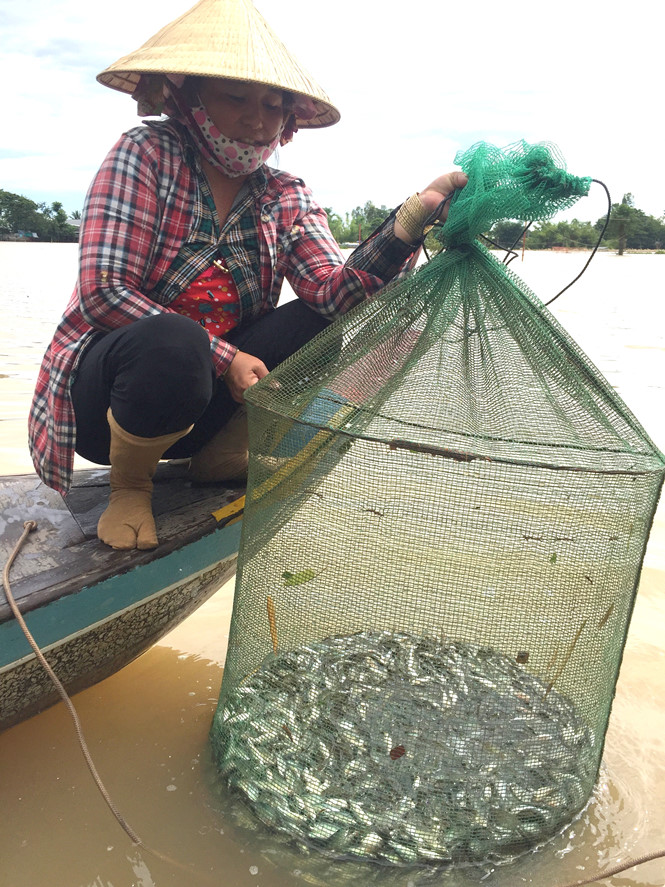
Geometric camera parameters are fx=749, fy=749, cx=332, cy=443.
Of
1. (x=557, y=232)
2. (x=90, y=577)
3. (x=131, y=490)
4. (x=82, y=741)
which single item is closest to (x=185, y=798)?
(x=82, y=741)

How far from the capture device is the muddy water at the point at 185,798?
6.23 ft

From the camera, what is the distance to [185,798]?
214cm

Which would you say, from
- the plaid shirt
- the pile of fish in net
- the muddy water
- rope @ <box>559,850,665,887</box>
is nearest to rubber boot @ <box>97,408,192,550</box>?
the plaid shirt

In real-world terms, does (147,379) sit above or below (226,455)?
above

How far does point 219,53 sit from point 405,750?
1.99m

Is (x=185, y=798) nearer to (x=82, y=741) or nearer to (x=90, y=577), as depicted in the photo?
(x=82, y=741)

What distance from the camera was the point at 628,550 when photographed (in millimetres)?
1929

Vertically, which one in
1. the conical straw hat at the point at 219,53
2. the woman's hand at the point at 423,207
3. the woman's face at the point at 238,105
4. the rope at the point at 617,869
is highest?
the conical straw hat at the point at 219,53

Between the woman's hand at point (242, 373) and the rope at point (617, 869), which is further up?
the woman's hand at point (242, 373)

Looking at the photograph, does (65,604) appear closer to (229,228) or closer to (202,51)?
(229,228)

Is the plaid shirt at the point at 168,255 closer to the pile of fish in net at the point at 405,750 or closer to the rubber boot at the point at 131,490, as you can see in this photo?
the rubber boot at the point at 131,490

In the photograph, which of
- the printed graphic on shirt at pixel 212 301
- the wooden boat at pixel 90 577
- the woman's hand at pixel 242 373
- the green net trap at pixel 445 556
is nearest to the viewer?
the green net trap at pixel 445 556

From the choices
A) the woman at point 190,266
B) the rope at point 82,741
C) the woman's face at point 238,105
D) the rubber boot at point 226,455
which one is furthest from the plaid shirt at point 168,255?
the rope at point 82,741

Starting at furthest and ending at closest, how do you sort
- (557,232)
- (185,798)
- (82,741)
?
(557,232) → (185,798) → (82,741)
